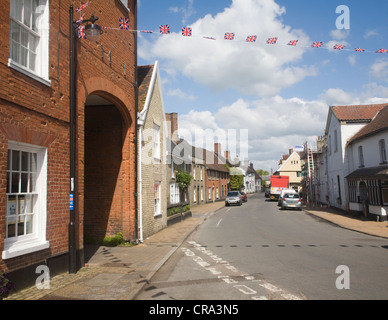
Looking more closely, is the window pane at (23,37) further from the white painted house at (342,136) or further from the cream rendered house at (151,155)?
the white painted house at (342,136)

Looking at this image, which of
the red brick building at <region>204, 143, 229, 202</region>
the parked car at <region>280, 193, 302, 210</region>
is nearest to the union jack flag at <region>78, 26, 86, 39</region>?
the parked car at <region>280, 193, 302, 210</region>

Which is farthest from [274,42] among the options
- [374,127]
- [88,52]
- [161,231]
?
[374,127]

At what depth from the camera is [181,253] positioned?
10398mm

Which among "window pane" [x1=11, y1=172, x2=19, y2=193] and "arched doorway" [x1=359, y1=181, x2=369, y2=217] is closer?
"window pane" [x1=11, y1=172, x2=19, y2=193]

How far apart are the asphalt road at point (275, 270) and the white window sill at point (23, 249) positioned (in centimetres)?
239

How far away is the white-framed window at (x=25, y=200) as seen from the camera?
6.18m

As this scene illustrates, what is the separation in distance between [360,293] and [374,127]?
18757 mm

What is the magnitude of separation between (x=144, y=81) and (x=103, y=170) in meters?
4.72

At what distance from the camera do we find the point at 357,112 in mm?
25953

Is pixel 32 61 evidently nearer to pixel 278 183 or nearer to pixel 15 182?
pixel 15 182

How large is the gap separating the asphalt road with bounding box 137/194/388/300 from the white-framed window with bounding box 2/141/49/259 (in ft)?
8.51

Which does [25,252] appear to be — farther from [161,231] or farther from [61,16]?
[161,231]

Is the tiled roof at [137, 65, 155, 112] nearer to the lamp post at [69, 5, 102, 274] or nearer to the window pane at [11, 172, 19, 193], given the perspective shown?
the lamp post at [69, 5, 102, 274]

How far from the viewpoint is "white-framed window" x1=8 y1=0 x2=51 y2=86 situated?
640 cm
